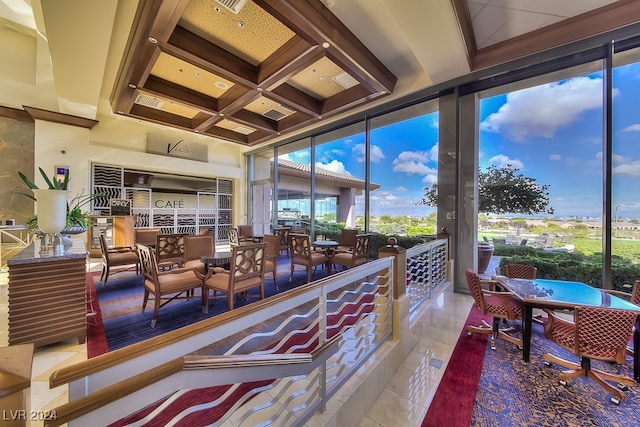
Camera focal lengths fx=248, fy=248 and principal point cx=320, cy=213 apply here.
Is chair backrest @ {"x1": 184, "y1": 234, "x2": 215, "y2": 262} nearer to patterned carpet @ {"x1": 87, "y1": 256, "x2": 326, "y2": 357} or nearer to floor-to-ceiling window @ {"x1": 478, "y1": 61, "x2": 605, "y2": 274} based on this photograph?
patterned carpet @ {"x1": 87, "y1": 256, "x2": 326, "y2": 357}

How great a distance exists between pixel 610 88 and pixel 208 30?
17.5 ft

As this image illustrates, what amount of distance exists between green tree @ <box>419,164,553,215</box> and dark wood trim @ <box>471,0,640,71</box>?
5.37 ft

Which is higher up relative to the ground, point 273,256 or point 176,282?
point 273,256

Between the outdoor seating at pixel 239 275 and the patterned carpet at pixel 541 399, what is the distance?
Answer: 2.55 metres

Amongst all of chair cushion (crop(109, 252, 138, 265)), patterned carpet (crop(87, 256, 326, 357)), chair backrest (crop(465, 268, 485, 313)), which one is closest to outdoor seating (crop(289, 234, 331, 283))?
patterned carpet (crop(87, 256, 326, 357))

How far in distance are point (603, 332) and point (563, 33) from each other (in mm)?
3642

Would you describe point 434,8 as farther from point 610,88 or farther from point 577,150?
point 577,150

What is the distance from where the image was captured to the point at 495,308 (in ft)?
8.93

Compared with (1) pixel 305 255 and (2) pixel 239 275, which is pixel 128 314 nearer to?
(2) pixel 239 275

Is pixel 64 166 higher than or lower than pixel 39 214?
higher

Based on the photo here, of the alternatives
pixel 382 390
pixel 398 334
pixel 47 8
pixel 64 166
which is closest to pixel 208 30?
pixel 47 8

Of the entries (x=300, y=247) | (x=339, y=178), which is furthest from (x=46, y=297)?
(x=339, y=178)

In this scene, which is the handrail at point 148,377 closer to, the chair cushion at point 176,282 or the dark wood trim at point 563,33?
the chair cushion at point 176,282

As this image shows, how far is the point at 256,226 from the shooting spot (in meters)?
9.40
